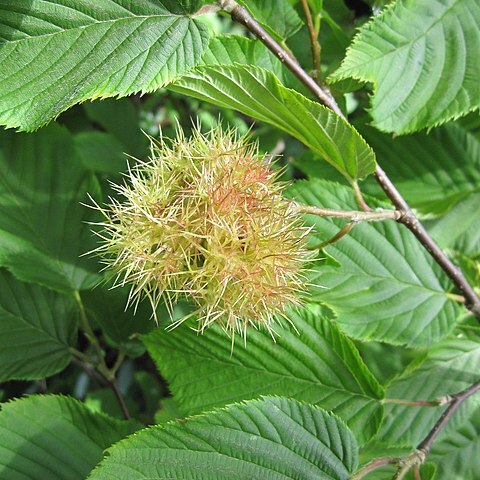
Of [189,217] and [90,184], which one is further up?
[189,217]

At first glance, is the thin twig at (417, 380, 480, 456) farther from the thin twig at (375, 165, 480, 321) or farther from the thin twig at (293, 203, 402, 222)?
the thin twig at (293, 203, 402, 222)

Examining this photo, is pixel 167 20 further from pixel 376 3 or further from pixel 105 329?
pixel 105 329

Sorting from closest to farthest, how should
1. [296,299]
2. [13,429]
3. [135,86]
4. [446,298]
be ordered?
1. [135,86]
2. [296,299]
3. [13,429]
4. [446,298]

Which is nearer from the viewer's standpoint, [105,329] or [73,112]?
[105,329]

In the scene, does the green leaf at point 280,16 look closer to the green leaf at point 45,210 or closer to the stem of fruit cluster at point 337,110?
the stem of fruit cluster at point 337,110

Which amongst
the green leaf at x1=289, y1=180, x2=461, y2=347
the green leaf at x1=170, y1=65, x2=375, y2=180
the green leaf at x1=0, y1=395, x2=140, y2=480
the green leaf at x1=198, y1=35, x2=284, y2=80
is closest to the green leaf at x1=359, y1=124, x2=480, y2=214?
the green leaf at x1=289, y1=180, x2=461, y2=347

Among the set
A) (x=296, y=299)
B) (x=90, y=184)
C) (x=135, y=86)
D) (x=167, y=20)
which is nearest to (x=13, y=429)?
(x=90, y=184)


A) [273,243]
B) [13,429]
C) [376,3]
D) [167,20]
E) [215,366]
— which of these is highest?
[376,3]

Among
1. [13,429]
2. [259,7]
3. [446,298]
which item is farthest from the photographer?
[446,298]
